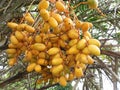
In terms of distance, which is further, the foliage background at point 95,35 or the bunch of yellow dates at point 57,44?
the foliage background at point 95,35

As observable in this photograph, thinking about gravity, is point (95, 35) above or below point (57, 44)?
below

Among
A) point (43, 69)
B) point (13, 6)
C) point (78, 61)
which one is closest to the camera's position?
point (78, 61)

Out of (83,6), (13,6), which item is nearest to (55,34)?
(13,6)

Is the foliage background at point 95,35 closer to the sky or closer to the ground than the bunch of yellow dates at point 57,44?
closer to the ground

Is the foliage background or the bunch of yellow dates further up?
the bunch of yellow dates

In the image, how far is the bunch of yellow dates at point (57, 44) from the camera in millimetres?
974

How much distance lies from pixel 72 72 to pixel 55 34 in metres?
0.12

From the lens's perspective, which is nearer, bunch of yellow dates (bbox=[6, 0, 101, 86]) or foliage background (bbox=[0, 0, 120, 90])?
bunch of yellow dates (bbox=[6, 0, 101, 86])

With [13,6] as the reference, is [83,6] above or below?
below

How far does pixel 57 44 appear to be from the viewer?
1012 mm

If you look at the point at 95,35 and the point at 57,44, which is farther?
the point at 95,35

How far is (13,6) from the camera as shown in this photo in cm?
121

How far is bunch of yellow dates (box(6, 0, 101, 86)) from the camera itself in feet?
3.20

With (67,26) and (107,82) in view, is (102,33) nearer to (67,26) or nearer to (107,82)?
(107,82)
